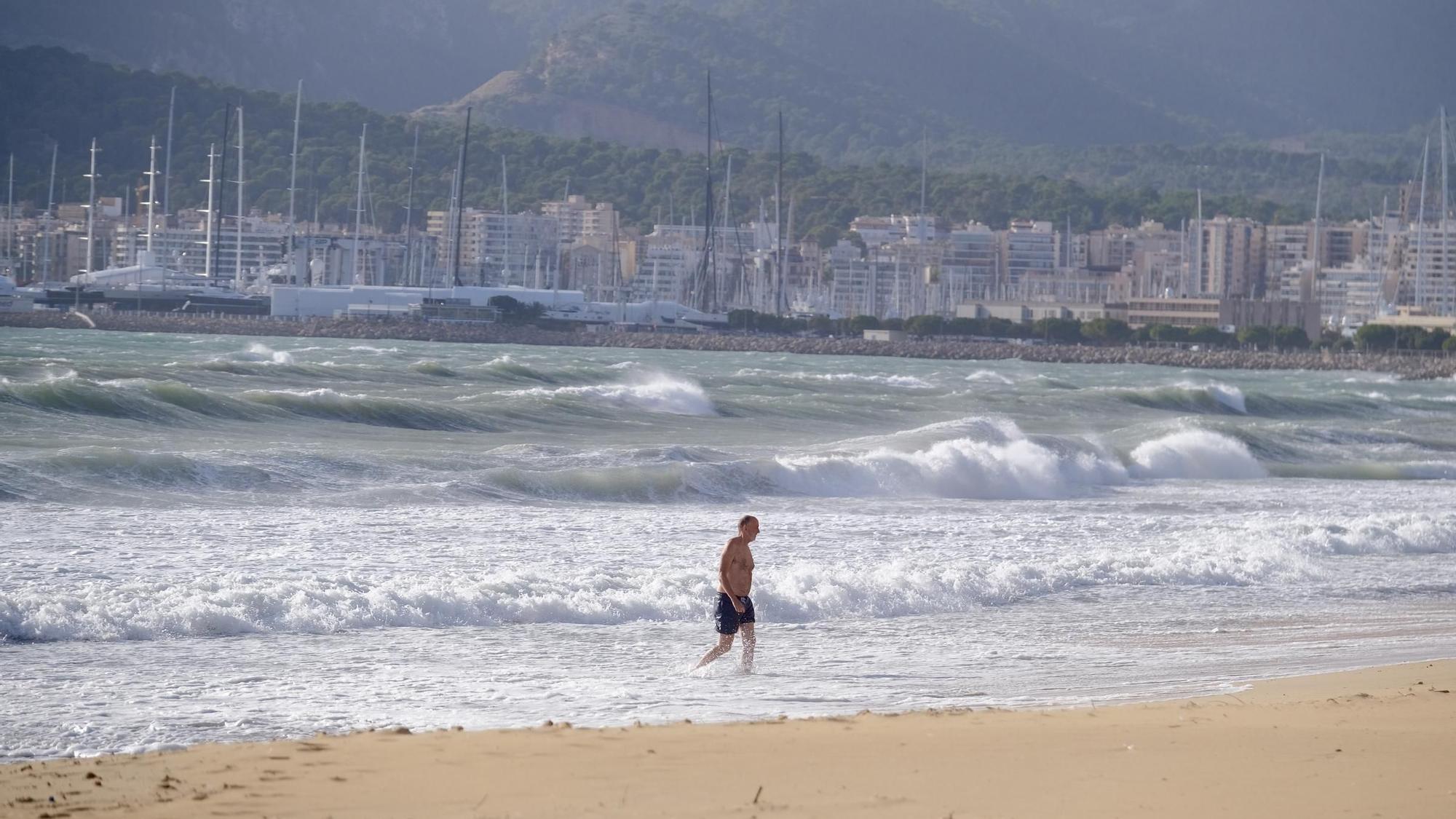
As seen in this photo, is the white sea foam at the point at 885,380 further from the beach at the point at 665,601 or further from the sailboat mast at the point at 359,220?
the sailboat mast at the point at 359,220

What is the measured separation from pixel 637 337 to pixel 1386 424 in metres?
53.2

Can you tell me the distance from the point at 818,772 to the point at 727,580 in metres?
3.15

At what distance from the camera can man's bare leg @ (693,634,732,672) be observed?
956cm

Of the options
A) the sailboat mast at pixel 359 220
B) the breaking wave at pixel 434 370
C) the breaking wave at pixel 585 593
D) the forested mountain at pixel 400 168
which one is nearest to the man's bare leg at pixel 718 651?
the breaking wave at pixel 585 593

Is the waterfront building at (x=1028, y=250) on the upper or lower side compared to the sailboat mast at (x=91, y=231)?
upper

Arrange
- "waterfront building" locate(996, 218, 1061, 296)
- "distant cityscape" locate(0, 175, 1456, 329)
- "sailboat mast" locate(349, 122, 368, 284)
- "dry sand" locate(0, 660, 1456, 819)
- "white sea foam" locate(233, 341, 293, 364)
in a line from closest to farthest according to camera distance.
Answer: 1. "dry sand" locate(0, 660, 1456, 819)
2. "white sea foam" locate(233, 341, 293, 364)
3. "sailboat mast" locate(349, 122, 368, 284)
4. "distant cityscape" locate(0, 175, 1456, 329)
5. "waterfront building" locate(996, 218, 1061, 296)

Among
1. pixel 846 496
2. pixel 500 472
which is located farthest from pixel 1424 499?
pixel 500 472

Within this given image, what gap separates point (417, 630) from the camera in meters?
10.6

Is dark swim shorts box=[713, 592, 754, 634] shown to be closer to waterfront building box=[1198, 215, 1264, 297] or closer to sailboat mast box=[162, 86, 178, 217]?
sailboat mast box=[162, 86, 178, 217]

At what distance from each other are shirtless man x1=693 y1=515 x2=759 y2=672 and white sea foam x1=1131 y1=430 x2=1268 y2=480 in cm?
1608

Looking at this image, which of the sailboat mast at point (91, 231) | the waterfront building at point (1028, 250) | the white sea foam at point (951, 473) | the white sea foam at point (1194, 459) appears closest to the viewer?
the white sea foam at point (951, 473)

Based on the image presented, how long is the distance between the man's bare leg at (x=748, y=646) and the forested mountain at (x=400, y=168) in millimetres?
133428

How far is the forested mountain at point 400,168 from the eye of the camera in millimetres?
145875

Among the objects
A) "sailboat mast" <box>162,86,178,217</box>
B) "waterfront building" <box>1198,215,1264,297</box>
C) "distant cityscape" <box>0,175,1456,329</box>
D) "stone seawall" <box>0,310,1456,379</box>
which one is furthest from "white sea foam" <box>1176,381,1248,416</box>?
"waterfront building" <box>1198,215,1264,297</box>
